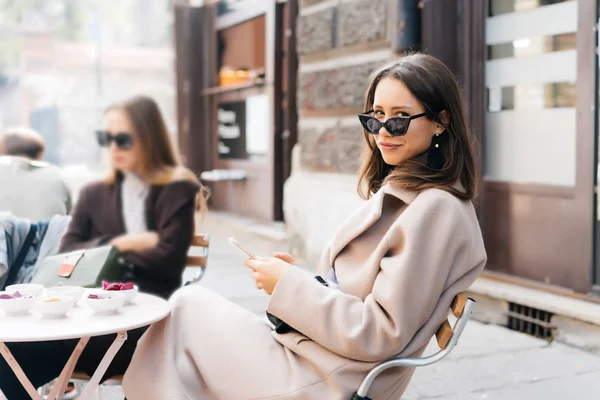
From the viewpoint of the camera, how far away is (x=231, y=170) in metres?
8.34

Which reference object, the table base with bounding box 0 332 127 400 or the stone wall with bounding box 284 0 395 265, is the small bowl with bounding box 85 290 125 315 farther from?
the stone wall with bounding box 284 0 395 265

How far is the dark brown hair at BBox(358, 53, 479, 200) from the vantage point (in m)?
2.00

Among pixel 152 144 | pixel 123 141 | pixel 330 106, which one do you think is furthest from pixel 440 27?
pixel 123 141

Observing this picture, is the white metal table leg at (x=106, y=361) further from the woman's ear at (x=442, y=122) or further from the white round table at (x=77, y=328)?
the woman's ear at (x=442, y=122)

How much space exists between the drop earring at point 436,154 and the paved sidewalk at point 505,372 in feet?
4.50

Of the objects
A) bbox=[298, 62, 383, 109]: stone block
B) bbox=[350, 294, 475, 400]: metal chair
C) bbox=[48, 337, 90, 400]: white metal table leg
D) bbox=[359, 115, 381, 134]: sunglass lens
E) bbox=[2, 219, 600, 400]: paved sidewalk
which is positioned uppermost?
bbox=[298, 62, 383, 109]: stone block

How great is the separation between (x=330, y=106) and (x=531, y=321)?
203 cm

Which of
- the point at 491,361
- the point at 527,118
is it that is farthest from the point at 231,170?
the point at 491,361

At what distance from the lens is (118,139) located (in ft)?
10.3

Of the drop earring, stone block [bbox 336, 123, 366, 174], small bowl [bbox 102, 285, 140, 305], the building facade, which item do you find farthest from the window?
small bowl [bbox 102, 285, 140, 305]

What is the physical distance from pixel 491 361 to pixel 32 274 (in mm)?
2079

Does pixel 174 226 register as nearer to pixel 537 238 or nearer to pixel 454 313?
Answer: pixel 454 313

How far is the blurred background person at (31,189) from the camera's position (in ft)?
12.0

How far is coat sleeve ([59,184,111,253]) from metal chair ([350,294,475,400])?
1.63 meters
